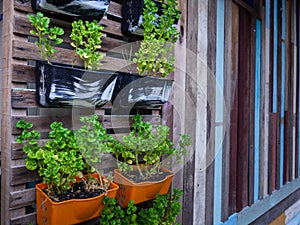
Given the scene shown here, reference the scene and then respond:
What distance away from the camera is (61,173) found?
96cm

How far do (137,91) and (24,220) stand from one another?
0.65 metres

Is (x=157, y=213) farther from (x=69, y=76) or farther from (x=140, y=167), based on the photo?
(x=69, y=76)

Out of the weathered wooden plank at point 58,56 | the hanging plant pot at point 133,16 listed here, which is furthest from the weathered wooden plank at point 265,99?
the weathered wooden plank at point 58,56

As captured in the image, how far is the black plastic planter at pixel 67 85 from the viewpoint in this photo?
2.88 ft

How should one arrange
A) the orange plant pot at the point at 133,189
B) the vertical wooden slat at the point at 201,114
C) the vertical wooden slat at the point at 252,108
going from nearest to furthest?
the orange plant pot at the point at 133,189 < the vertical wooden slat at the point at 201,114 < the vertical wooden slat at the point at 252,108

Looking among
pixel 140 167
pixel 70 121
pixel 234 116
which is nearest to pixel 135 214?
pixel 140 167

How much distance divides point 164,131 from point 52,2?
2.20ft

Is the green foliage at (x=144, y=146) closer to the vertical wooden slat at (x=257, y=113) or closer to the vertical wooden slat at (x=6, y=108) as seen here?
the vertical wooden slat at (x=6, y=108)

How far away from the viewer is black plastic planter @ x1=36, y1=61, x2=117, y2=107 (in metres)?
0.88

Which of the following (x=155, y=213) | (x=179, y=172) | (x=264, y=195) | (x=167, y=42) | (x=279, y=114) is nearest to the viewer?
(x=155, y=213)

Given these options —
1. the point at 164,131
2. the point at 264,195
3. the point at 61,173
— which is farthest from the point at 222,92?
Result: the point at 61,173

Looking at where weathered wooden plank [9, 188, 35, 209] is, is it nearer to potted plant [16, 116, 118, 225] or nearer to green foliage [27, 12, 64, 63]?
potted plant [16, 116, 118, 225]

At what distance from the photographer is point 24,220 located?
38.3 inches

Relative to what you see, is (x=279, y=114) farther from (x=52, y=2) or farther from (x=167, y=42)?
(x=52, y=2)
